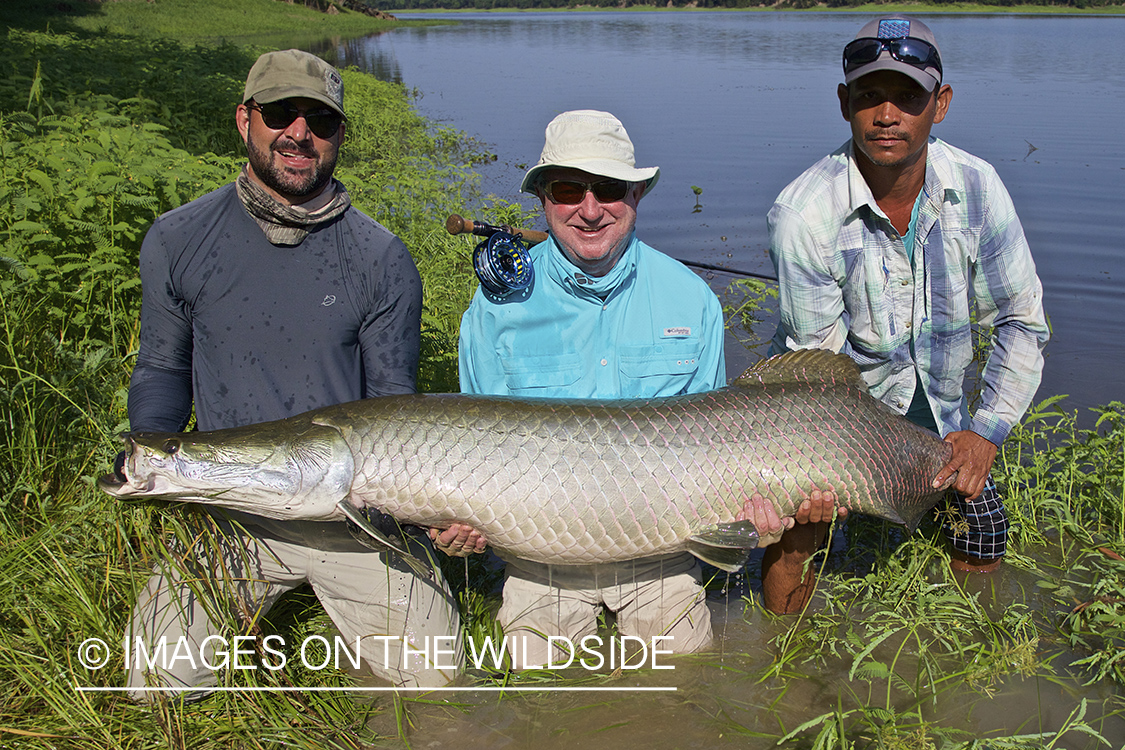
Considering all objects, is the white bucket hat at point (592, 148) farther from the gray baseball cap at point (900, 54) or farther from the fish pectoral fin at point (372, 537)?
the fish pectoral fin at point (372, 537)

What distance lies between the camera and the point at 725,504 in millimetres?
2986

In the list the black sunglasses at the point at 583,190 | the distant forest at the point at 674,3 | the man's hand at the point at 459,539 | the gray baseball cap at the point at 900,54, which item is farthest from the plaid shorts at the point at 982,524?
the distant forest at the point at 674,3

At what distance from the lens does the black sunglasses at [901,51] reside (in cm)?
328

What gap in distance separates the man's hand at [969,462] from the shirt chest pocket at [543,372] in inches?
62.5

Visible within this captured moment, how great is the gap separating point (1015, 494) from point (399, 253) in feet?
10.4

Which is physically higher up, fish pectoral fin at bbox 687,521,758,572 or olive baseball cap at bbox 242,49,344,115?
olive baseball cap at bbox 242,49,344,115

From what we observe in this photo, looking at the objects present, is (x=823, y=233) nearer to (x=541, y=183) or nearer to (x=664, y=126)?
(x=541, y=183)

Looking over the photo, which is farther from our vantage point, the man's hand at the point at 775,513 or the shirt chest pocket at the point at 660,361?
the shirt chest pocket at the point at 660,361

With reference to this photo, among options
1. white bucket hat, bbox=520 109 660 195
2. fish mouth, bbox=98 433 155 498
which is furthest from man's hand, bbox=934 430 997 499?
fish mouth, bbox=98 433 155 498

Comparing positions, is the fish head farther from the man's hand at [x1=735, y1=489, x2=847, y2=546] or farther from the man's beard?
the man's hand at [x1=735, y1=489, x2=847, y2=546]

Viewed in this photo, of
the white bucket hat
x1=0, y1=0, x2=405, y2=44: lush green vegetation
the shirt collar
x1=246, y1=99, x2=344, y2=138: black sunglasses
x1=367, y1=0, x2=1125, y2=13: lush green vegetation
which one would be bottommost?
the shirt collar

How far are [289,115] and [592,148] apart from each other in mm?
1154

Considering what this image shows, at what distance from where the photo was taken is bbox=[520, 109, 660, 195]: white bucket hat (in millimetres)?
3115

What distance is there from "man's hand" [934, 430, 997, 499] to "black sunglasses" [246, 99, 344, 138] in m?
2.83
